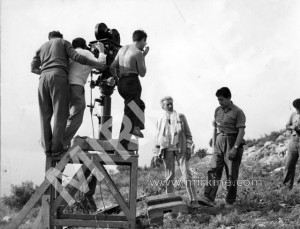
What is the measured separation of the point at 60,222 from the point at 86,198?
2330 mm

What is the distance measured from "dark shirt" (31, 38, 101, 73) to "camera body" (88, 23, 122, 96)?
2.16 ft

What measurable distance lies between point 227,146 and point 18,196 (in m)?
11.9

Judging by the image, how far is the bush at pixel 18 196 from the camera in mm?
17641

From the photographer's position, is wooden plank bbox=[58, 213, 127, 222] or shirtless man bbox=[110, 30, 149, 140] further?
wooden plank bbox=[58, 213, 127, 222]

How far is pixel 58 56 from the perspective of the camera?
6.66 m

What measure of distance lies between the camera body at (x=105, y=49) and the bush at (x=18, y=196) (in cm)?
1163

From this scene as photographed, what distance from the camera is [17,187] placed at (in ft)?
60.0

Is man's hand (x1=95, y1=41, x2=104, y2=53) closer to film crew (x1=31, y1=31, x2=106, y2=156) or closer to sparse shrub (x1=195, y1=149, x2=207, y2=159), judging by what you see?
film crew (x1=31, y1=31, x2=106, y2=156)

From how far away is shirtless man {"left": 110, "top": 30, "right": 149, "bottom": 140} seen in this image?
6.95 m

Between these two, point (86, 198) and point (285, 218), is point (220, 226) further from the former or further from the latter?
point (86, 198)

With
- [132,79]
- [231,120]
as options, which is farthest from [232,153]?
[132,79]

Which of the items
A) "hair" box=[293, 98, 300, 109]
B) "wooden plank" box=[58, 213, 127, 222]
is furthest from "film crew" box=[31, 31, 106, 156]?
"hair" box=[293, 98, 300, 109]

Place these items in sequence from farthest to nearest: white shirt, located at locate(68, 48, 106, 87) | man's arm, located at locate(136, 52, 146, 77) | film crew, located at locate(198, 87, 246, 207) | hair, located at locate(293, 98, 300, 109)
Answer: hair, located at locate(293, 98, 300, 109) → film crew, located at locate(198, 87, 246, 207) → man's arm, located at locate(136, 52, 146, 77) → white shirt, located at locate(68, 48, 106, 87)

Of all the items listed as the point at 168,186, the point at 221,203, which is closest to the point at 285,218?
the point at 221,203
